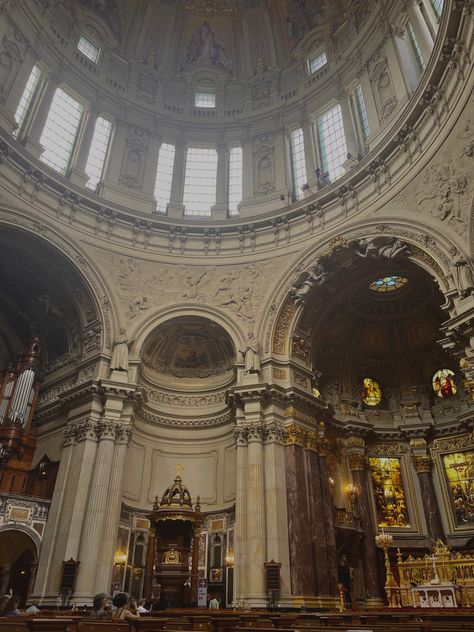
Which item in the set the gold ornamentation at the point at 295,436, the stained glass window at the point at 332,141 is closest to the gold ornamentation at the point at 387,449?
the gold ornamentation at the point at 295,436

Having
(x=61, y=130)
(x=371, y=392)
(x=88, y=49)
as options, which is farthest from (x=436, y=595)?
(x=88, y=49)

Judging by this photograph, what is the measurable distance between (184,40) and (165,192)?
12004 mm

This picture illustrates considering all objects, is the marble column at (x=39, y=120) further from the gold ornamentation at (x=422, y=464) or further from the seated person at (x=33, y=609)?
the gold ornamentation at (x=422, y=464)

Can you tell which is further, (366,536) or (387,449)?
(387,449)

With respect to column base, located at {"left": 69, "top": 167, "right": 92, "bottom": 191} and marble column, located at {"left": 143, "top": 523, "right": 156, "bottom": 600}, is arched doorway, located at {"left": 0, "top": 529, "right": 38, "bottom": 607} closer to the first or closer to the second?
marble column, located at {"left": 143, "top": 523, "right": 156, "bottom": 600}

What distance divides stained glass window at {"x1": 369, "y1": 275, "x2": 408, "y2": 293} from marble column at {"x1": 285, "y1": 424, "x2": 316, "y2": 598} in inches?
314

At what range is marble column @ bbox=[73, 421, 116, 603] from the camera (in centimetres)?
1625

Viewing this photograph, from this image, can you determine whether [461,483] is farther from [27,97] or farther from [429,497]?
[27,97]

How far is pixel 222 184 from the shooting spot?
2623 centimetres

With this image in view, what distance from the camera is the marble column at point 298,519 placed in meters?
16.6

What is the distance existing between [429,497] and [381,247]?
1154 cm

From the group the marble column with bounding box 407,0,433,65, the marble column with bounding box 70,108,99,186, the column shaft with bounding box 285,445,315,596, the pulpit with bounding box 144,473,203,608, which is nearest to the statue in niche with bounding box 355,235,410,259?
the marble column with bounding box 407,0,433,65

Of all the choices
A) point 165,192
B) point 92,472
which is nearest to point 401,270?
point 165,192

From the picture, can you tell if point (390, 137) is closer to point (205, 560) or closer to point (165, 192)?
point (165, 192)
